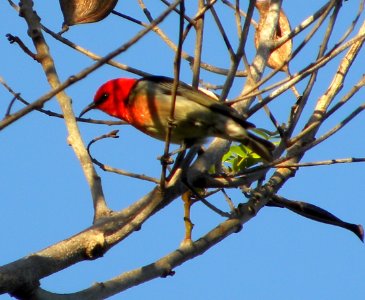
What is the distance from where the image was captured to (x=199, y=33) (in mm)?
3457

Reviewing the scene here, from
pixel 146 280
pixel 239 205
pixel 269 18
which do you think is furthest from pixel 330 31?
pixel 146 280

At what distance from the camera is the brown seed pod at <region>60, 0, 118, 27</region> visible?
169 inches

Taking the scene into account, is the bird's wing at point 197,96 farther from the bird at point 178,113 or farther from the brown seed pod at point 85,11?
the brown seed pod at point 85,11

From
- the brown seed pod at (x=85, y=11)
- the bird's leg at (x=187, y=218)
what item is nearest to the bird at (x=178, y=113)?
the bird's leg at (x=187, y=218)

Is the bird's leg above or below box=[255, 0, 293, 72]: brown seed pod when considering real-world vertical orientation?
below

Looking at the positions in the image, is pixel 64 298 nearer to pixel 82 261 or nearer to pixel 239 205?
pixel 82 261

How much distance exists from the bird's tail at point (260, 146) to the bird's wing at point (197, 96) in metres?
0.12

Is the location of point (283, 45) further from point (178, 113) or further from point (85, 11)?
point (85, 11)

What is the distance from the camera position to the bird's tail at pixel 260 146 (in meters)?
4.17

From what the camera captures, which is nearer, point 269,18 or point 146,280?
point 146,280

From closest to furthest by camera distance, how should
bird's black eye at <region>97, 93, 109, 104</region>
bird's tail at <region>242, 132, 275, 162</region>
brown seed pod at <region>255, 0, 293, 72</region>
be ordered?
bird's tail at <region>242, 132, 275, 162</region>, bird's black eye at <region>97, 93, 109, 104</region>, brown seed pod at <region>255, 0, 293, 72</region>

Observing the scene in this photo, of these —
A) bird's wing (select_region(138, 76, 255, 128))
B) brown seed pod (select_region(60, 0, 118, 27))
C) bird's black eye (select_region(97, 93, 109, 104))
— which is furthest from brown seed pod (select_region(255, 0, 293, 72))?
brown seed pod (select_region(60, 0, 118, 27))

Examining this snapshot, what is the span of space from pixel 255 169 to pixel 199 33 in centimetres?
67

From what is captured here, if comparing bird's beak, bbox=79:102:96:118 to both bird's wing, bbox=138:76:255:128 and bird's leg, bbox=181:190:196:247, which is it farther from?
bird's leg, bbox=181:190:196:247
